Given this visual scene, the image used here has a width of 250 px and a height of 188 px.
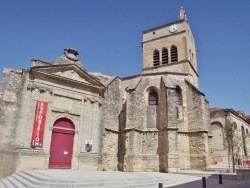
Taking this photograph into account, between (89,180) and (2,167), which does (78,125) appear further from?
(89,180)

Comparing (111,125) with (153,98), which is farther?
(153,98)

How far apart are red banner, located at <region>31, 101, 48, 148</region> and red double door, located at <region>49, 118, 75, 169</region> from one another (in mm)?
877

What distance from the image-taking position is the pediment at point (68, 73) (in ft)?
43.3

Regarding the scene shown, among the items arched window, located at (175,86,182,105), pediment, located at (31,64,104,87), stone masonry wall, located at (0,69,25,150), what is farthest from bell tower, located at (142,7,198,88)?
stone masonry wall, located at (0,69,25,150)

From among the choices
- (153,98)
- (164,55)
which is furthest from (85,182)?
(164,55)

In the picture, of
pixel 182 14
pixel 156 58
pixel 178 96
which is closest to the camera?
pixel 178 96

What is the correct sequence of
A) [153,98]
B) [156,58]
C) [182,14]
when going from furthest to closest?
[182,14] < [156,58] < [153,98]

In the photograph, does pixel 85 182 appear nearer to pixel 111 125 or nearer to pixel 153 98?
pixel 111 125

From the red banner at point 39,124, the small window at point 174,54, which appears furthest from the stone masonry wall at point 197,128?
the red banner at point 39,124

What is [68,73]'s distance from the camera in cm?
1438

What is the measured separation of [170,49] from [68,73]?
→ 15745mm

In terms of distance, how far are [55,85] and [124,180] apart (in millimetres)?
7632

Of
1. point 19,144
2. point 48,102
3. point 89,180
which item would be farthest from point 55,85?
point 89,180

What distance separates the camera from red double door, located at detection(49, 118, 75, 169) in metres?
12.9
